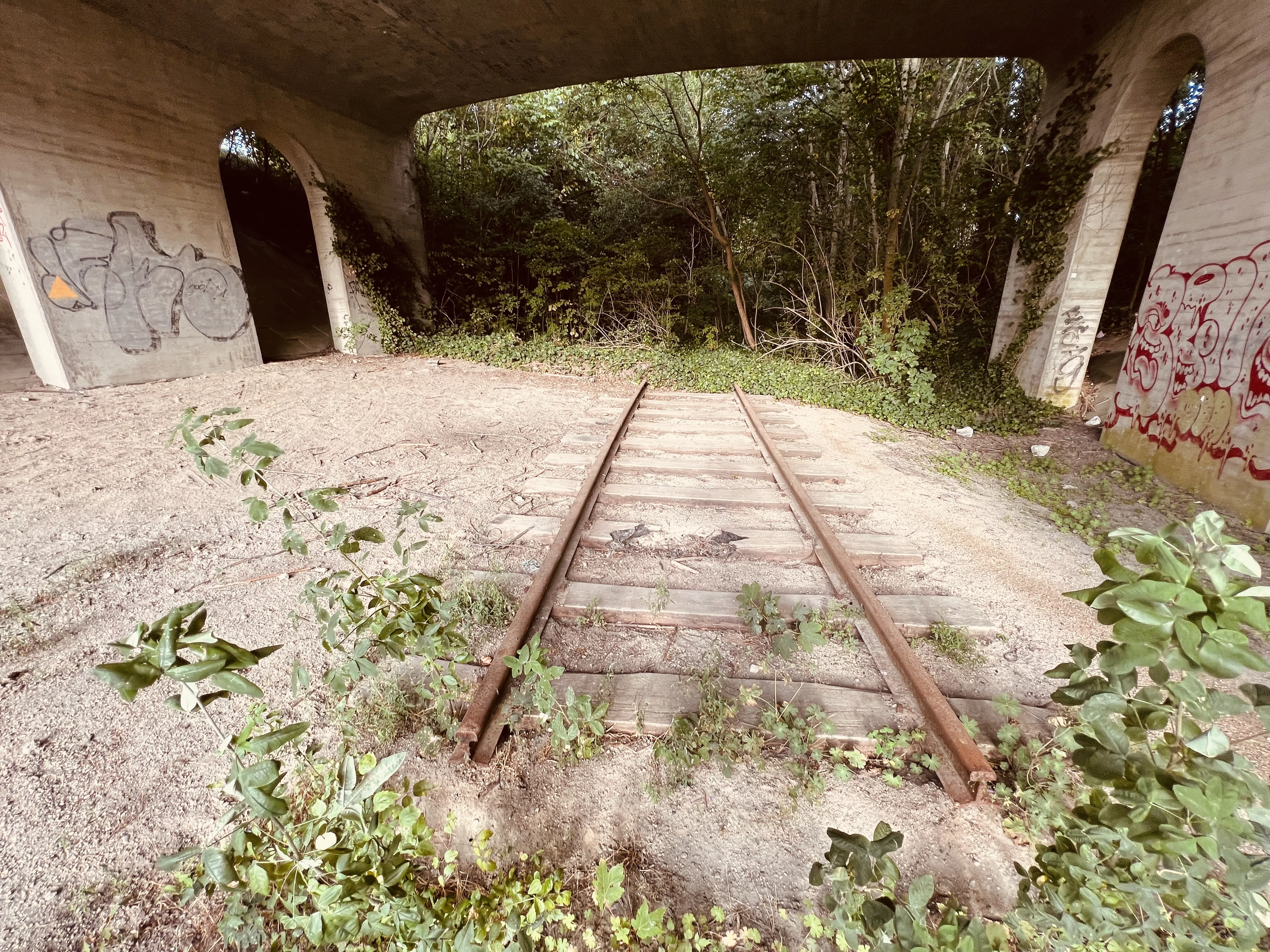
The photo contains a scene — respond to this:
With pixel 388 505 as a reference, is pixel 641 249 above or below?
above

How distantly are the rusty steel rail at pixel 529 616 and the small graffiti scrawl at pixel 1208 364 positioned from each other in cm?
526

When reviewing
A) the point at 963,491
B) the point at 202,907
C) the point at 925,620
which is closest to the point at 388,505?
the point at 202,907

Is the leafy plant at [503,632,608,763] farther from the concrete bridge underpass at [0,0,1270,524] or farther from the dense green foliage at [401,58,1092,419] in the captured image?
the dense green foliage at [401,58,1092,419]

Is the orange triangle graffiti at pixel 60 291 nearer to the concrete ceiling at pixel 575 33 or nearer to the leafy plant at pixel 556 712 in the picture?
the concrete ceiling at pixel 575 33

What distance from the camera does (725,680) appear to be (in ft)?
7.30

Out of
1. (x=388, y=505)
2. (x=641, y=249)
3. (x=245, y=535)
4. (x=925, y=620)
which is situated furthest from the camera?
(x=641, y=249)

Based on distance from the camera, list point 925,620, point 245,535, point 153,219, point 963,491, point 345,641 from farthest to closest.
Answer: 1. point 153,219
2. point 963,491
3. point 245,535
4. point 925,620
5. point 345,641

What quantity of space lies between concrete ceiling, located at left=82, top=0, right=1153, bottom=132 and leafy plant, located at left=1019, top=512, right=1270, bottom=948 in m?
8.27

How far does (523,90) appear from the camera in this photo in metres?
9.29

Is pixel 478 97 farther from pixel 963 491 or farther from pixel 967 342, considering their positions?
pixel 963 491

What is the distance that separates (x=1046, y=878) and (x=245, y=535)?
14.0 feet

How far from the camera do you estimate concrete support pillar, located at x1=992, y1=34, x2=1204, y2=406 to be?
18.4 feet

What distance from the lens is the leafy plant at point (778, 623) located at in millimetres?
2328

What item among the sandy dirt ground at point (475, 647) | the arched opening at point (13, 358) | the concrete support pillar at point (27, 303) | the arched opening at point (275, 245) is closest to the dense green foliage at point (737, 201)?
the arched opening at point (275, 245)
